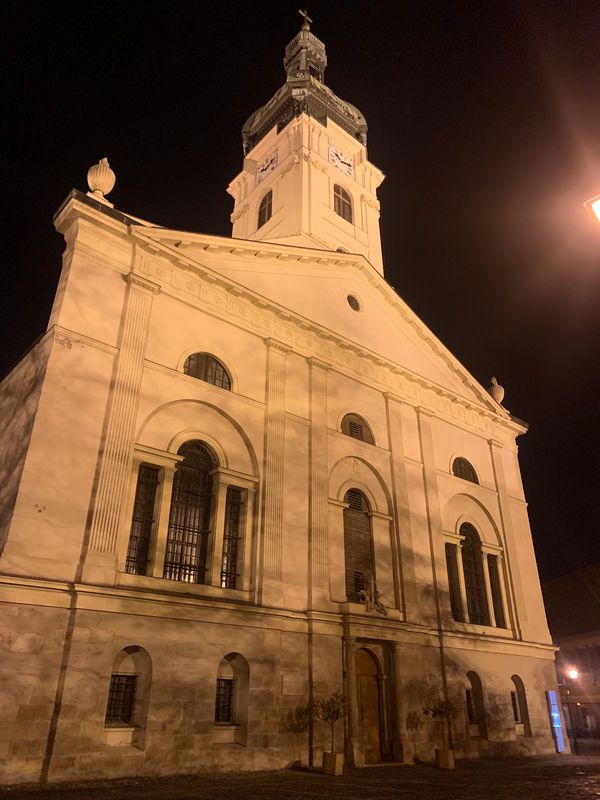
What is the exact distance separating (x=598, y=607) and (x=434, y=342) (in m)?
29.0

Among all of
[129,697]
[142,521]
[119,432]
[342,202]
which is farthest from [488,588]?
[342,202]

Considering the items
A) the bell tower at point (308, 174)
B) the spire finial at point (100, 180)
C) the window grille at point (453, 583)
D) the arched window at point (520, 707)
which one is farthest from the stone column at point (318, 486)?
the arched window at point (520, 707)

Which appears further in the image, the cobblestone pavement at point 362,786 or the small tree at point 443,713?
the small tree at point 443,713

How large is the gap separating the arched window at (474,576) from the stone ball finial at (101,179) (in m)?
17.3

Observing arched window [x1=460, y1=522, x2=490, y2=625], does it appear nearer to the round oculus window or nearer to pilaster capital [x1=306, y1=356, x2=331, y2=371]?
pilaster capital [x1=306, y1=356, x2=331, y2=371]

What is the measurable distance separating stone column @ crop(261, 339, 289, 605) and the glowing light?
1180 cm

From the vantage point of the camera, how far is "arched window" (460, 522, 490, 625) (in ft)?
75.7

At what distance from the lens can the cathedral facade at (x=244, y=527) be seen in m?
13.1

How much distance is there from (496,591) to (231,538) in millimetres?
12471

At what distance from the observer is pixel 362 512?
20609 millimetres

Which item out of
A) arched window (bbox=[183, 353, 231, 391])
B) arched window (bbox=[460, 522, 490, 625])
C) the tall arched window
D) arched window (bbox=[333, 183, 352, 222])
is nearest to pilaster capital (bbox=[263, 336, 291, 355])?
arched window (bbox=[183, 353, 231, 391])

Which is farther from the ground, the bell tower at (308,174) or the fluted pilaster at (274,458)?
the bell tower at (308,174)

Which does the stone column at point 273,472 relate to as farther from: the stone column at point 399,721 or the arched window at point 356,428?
the stone column at point 399,721

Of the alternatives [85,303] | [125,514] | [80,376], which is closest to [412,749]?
[125,514]
